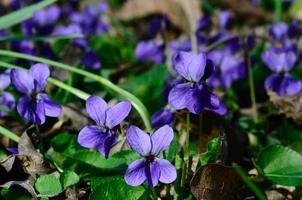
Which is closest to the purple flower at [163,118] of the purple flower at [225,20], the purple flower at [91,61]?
the purple flower at [91,61]

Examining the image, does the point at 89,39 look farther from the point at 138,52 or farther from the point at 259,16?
the point at 259,16

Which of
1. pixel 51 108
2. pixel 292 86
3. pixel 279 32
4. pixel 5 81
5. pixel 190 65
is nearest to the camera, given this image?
pixel 190 65

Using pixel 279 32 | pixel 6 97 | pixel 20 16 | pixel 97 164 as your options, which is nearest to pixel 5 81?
pixel 6 97

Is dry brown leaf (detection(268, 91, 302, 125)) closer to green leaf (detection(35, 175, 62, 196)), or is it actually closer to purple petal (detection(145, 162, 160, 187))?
purple petal (detection(145, 162, 160, 187))

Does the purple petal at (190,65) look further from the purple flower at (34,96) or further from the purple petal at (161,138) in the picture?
the purple flower at (34,96)

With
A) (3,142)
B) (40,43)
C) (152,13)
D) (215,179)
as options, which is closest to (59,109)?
(3,142)

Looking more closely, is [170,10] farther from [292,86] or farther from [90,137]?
[90,137]
